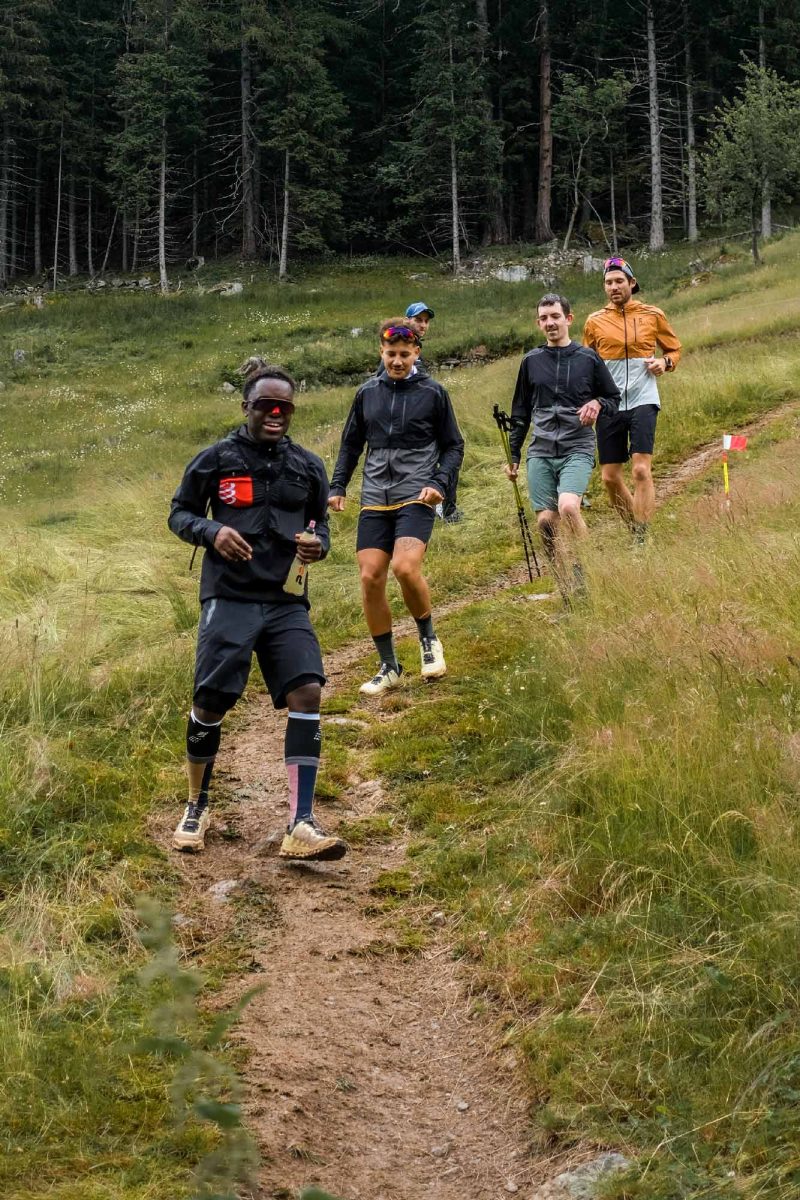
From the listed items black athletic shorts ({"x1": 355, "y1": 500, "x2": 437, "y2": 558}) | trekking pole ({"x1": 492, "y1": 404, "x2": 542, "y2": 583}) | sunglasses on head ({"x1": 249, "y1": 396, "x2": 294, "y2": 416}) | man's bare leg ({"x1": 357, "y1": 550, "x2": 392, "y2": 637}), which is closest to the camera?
sunglasses on head ({"x1": 249, "y1": 396, "x2": 294, "y2": 416})

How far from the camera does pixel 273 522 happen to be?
17.1ft

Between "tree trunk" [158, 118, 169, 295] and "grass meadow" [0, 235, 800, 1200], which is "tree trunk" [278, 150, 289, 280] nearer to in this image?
"tree trunk" [158, 118, 169, 295]

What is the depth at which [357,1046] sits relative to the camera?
372cm

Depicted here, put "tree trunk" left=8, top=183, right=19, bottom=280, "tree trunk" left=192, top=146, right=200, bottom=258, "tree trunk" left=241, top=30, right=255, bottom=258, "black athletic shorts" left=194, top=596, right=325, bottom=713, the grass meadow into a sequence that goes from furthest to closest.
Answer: "tree trunk" left=8, top=183, right=19, bottom=280 < "tree trunk" left=192, top=146, right=200, bottom=258 < "tree trunk" left=241, top=30, right=255, bottom=258 < "black athletic shorts" left=194, top=596, right=325, bottom=713 < the grass meadow

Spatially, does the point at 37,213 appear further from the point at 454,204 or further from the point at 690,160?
the point at 690,160

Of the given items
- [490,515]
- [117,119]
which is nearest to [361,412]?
[490,515]

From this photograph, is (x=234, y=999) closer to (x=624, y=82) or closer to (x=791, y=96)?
(x=791, y=96)

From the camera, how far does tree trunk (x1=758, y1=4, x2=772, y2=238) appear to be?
37.0 m

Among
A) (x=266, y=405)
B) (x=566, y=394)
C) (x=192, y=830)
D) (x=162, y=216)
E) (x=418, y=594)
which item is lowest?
(x=192, y=830)

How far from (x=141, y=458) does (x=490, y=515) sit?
12.1 meters

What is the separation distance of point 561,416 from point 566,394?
0.16 metres

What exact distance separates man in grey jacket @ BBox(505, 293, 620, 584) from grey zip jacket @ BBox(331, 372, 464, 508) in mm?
1013

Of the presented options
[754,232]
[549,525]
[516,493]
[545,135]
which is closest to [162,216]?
[545,135]

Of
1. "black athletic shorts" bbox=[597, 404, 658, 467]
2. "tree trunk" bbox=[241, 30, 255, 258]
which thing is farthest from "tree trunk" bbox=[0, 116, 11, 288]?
"black athletic shorts" bbox=[597, 404, 658, 467]
